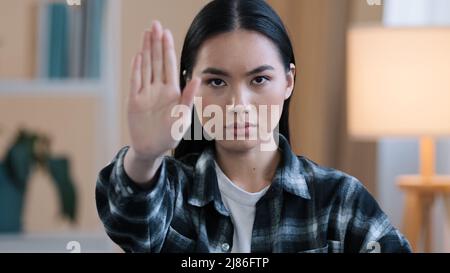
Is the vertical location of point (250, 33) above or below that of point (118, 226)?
above

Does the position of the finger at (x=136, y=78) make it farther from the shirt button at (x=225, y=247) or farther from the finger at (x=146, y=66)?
the shirt button at (x=225, y=247)

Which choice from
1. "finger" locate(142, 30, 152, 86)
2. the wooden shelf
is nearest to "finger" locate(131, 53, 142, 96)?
"finger" locate(142, 30, 152, 86)

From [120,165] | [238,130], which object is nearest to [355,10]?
[238,130]

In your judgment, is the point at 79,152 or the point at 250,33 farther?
the point at 79,152

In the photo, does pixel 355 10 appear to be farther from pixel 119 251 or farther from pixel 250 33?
pixel 119 251

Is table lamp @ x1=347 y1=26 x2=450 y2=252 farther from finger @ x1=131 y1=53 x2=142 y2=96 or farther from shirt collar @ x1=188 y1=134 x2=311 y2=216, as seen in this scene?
finger @ x1=131 y1=53 x2=142 y2=96

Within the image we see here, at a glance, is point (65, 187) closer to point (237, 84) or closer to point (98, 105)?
point (98, 105)

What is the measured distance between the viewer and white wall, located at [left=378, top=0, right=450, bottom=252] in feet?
2.43

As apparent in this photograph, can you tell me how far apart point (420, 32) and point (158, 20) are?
316 mm

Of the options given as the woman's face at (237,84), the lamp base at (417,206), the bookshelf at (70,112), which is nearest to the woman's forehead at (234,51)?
the woman's face at (237,84)

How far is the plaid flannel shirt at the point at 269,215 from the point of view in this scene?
0.69 meters

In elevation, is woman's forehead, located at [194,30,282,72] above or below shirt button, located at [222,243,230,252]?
above
